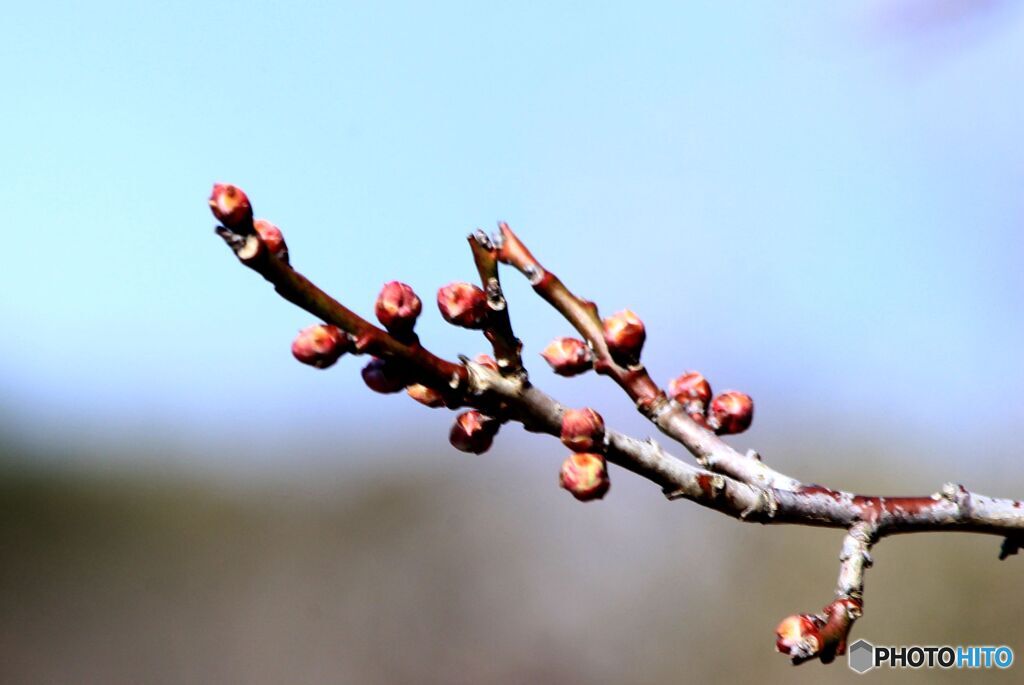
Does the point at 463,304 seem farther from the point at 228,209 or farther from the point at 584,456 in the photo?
the point at 228,209

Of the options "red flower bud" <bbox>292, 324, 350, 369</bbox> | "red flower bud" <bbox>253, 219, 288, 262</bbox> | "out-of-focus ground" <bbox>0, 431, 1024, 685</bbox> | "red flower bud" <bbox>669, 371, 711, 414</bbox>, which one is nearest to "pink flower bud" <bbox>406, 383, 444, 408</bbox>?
"red flower bud" <bbox>292, 324, 350, 369</bbox>

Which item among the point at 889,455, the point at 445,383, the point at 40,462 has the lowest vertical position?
the point at 445,383

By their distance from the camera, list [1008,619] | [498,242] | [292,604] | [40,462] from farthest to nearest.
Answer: [40,462] < [292,604] < [1008,619] < [498,242]

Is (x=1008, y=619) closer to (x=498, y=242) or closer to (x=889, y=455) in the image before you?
(x=889, y=455)

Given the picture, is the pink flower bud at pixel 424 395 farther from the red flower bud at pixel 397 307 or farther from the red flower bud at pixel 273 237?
the red flower bud at pixel 273 237

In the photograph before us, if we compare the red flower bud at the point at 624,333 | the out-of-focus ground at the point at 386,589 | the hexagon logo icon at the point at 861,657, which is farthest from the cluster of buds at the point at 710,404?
the out-of-focus ground at the point at 386,589

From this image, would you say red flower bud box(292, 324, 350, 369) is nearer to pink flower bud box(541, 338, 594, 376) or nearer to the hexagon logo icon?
pink flower bud box(541, 338, 594, 376)

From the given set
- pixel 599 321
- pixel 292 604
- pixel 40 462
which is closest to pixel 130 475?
pixel 40 462
